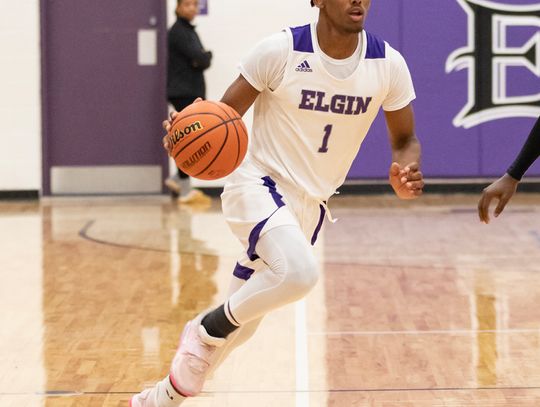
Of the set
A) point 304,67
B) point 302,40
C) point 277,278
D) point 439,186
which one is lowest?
point 439,186

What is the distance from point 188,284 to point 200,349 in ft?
11.5

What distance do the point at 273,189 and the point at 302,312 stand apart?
8.36 feet

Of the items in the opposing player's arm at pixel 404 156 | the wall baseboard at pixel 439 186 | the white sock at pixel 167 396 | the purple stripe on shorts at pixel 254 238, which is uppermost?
the opposing player's arm at pixel 404 156

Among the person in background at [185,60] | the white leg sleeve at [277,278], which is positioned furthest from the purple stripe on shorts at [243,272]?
the person in background at [185,60]

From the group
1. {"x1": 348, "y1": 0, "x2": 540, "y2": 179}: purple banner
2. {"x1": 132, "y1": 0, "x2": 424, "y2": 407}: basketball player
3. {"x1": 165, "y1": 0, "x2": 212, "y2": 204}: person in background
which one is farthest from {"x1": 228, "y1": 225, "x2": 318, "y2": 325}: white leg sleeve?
{"x1": 348, "y1": 0, "x2": 540, "y2": 179}: purple banner

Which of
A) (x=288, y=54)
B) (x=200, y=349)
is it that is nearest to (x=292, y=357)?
(x=200, y=349)

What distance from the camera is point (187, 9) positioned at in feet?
40.0

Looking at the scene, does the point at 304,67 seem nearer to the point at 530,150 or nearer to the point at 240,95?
the point at 240,95

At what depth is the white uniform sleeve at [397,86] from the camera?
488 cm

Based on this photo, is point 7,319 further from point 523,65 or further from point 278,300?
point 523,65

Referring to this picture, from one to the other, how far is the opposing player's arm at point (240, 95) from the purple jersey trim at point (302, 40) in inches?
9.8

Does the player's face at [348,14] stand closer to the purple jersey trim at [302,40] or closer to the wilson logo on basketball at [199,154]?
the purple jersey trim at [302,40]

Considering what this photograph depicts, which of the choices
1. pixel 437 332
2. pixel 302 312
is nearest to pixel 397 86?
pixel 437 332

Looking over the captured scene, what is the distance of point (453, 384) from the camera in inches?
210
